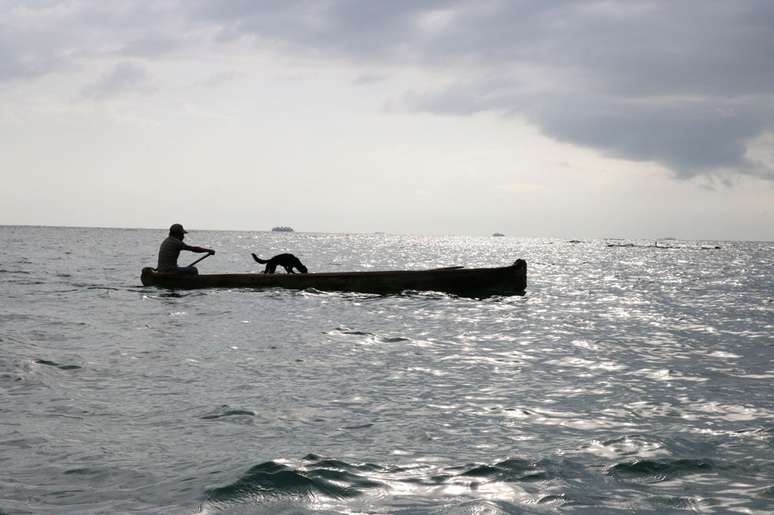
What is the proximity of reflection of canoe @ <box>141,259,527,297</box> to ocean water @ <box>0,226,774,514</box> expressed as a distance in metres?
4.73

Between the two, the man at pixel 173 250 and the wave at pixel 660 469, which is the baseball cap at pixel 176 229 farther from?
the wave at pixel 660 469

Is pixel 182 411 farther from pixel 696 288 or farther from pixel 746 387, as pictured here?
pixel 696 288

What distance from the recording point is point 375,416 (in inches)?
282

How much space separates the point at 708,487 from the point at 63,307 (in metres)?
15.7

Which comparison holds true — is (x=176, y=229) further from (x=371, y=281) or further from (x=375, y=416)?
(x=375, y=416)

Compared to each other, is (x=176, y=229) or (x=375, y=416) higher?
(x=176, y=229)

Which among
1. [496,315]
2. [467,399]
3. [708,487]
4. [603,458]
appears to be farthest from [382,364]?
[496,315]

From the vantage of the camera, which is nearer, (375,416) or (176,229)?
(375,416)

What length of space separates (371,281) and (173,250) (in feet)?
19.5

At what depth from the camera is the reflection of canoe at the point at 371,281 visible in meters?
20.2

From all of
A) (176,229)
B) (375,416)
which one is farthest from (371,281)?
(375,416)

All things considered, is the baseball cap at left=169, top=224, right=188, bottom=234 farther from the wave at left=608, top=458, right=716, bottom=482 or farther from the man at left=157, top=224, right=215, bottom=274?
the wave at left=608, top=458, right=716, bottom=482

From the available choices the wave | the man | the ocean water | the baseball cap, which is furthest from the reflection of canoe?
the wave

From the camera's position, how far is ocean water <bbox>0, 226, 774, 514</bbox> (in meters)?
4.87
